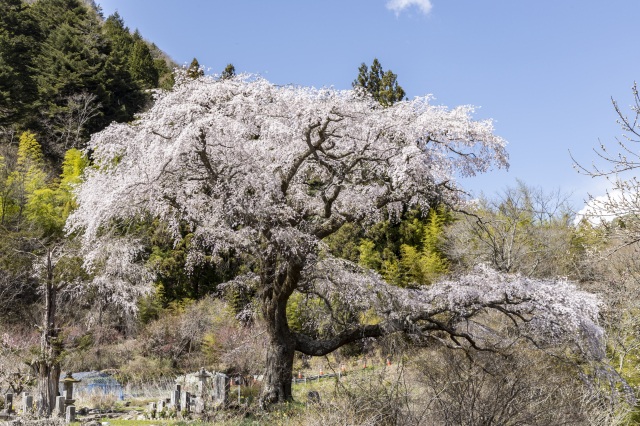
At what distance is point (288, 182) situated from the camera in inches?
452

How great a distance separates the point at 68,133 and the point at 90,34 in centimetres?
733

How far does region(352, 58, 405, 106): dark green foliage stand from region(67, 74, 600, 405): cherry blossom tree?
19.4 m

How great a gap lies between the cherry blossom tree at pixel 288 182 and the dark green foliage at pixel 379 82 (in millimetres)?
19379

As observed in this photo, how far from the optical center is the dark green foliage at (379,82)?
102 feet

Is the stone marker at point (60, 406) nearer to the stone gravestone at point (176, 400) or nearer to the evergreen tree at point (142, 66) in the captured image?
the stone gravestone at point (176, 400)

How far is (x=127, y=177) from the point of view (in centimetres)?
1068

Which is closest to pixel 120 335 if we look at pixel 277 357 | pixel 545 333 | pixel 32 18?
pixel 277 357

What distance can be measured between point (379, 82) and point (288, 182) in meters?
23.2

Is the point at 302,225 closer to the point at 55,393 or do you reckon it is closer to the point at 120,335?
the point at 55,393

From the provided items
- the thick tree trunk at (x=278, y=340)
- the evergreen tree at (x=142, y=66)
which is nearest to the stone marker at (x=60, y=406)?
the thick tree trunk at (x=278, y=340)

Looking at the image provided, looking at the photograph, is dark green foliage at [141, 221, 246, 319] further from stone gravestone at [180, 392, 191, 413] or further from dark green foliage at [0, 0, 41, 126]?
stone gravestone at [180, 392, 191, 413]

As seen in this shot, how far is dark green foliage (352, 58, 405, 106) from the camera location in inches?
1229

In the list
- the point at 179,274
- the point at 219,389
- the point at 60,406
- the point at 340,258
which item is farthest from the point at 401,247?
the point at 60,406

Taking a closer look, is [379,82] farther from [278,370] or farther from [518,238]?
[278,370]
